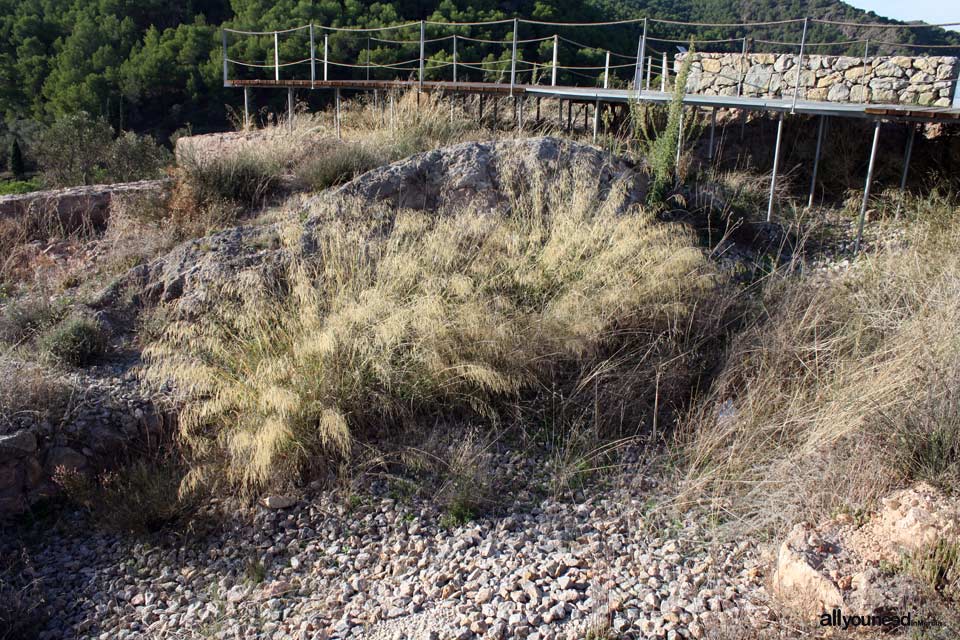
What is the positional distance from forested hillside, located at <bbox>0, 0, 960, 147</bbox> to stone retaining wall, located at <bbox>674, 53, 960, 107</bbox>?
742 cm

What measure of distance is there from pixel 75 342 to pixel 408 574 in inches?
123

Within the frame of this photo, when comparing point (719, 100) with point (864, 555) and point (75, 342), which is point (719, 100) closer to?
point (864, 555)

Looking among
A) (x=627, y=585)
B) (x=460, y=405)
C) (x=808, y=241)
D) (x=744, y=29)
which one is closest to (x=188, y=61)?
(x=744, y=29)

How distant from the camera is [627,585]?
3.09 m

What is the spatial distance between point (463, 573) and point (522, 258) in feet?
8.31

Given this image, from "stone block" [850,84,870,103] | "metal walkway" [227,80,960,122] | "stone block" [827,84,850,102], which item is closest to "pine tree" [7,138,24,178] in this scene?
"metal walkway" [227,80,960,122]

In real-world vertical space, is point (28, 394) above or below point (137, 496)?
above

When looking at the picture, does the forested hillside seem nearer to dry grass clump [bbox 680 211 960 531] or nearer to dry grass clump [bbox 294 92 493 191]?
dry grass clump [bbox 294 92 493 191]

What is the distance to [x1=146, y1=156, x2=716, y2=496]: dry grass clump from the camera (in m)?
4.15

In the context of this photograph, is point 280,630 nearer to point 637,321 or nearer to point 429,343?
point 429,343

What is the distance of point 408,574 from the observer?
337 cm

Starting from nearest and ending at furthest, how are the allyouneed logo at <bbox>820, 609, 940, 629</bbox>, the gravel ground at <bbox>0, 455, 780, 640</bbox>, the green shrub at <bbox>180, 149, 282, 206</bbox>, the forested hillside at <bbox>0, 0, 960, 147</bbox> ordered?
the allyouneed logo at <bbox>820, 609, 940, 629</bbox>, the gravel ground at <bbox>0, 455, 780, 640</bbox>, the green shrub at <bbox>180, 149, 282, 206</bbox>, the forested hillside at <bbox>0, 0, 960, 147</bbox>

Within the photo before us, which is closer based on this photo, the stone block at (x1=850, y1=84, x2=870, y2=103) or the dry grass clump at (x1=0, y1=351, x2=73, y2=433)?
the dry grass clump at (x1=0, y1=351, x2=73, y2=433)

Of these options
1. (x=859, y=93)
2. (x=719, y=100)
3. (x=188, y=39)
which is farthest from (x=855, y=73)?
(x=188, y=39)
